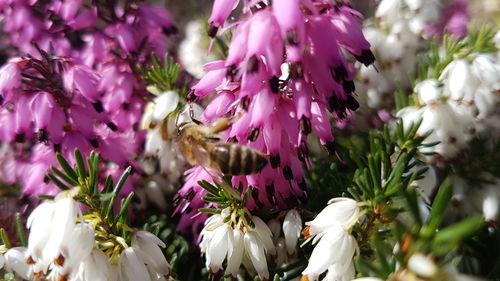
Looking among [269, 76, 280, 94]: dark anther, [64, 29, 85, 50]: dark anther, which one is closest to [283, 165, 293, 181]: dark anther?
[269, 76, 280, 94]: dark anther

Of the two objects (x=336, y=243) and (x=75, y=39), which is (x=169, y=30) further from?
(x=336, y=243)

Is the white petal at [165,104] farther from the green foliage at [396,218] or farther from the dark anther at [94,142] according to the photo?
the green foliage at [396,218]

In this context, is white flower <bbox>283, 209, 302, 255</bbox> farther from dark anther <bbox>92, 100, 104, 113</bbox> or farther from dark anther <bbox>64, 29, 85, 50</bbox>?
dark anther <bbox>64, 29, 85, 50</bbox>

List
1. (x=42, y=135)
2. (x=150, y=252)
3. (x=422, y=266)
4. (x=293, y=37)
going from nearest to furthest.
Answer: (x=422, y=266) < (x=293, y=37) < (x=150, y=252) < (x=42, y=135)

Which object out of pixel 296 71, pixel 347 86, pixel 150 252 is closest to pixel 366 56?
pixel 347 86

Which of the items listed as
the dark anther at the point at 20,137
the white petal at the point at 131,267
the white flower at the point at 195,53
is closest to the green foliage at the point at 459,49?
the white petal at the point at 131,267

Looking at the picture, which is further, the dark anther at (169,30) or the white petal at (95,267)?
the dark anther at (169,30)

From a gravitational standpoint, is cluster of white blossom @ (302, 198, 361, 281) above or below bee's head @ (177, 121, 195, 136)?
below
